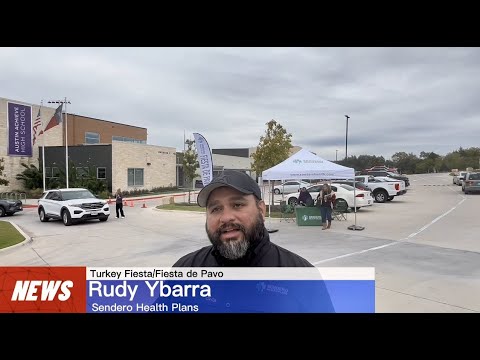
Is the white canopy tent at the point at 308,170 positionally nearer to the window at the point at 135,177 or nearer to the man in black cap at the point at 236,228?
the man in black cap at the point at 236,228

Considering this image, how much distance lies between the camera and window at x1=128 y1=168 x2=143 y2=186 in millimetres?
33406

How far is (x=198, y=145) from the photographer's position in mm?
14945

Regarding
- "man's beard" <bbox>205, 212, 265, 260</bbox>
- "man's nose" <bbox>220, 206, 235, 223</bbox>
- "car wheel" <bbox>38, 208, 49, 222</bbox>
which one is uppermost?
"man's nose" <bbox>220, 206, 235, 223</bbox>

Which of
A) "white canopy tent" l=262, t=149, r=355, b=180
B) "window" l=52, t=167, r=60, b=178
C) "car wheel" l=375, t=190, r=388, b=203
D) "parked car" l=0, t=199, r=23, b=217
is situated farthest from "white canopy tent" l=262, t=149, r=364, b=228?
"window" l=52, t=167, r=60, b=178

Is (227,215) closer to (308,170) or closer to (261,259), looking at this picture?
(261,259)

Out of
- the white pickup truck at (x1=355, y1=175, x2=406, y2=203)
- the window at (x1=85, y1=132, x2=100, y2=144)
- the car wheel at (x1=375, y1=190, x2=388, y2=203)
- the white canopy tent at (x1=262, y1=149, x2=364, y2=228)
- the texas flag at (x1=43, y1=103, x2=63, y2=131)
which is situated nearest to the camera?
the white canopy tent at (x1=262, y1=149, x2=364, y2=228)

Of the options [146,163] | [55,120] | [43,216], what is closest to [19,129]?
[55,120]

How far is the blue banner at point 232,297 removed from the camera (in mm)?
1592

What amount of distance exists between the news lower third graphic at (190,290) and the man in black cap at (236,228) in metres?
0.05

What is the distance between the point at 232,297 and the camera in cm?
172

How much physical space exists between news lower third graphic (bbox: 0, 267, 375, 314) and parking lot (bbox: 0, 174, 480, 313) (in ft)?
9.67

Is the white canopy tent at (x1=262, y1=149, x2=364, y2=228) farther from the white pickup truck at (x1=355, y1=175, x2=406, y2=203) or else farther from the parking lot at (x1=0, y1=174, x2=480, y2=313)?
the white pickup truck at (x1=355, y1=175, x2=406, y2=203)
